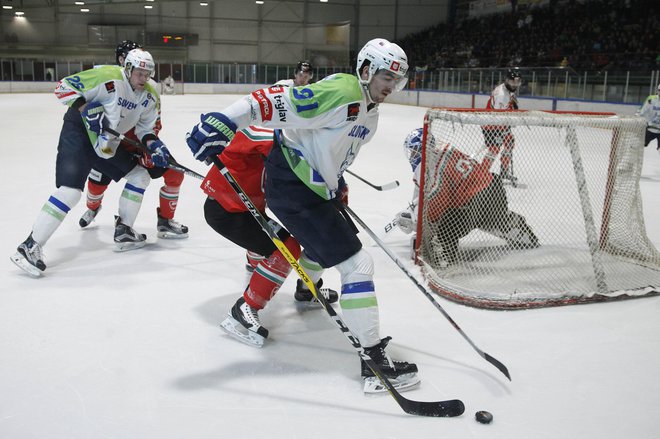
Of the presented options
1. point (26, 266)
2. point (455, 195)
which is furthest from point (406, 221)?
point (26, 266)

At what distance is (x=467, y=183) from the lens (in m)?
3.43

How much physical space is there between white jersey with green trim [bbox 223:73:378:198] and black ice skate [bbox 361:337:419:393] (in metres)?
0.59

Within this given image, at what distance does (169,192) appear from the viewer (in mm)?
3934

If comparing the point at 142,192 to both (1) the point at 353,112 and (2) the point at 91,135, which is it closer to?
(2) the point at 91,135

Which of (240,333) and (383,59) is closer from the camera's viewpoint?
(383,59)

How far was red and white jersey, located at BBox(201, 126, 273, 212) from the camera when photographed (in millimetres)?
2600

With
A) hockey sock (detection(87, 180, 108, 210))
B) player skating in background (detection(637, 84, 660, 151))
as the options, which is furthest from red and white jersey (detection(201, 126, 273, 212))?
player skating in background (detection(637, 84, 660, 151))

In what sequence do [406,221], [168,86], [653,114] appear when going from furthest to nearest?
[168,86], [653,114], [406,221]

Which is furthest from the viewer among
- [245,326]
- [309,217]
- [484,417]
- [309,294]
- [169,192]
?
[169,192]

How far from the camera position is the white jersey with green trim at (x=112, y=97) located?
11.3 feet

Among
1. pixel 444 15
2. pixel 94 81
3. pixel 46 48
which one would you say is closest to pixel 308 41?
pixel 444 15

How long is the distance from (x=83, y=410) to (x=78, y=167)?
1818 millimetres

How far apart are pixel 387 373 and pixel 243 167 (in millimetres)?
1080

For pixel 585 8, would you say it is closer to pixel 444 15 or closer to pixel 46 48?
pixel 444 15
